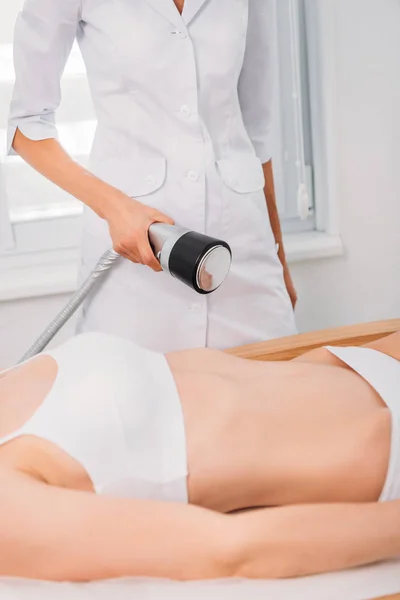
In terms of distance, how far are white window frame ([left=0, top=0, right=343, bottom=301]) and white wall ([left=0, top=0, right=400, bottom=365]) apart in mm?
36

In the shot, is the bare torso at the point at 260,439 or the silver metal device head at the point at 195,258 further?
the silver metal device head at the point at 195,258

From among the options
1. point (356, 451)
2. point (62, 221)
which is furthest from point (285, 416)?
point (62, 221)

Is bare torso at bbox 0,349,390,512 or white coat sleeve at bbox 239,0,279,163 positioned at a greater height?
white coat sleeve at bbox 239,0,279,163

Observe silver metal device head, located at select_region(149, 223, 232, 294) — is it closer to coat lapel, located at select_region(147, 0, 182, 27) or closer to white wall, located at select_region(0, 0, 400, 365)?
coat lapel, located at select_region(147, 0, 182, 27)

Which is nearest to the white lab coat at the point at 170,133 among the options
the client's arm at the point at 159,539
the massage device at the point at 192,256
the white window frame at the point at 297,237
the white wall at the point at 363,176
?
the massage device at the point at 192,256

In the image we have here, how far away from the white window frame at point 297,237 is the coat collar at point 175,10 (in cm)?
102

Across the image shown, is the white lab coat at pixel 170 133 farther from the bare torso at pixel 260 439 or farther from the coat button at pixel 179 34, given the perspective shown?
the bare torso at pixel 260 439

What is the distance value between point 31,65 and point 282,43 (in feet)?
3.98

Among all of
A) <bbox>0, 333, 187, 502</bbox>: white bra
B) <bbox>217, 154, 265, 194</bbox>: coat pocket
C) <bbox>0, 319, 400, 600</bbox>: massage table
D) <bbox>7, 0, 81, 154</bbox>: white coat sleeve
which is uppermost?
<bbox>7, 0, 81, 154</bbox>: white coat sleeve

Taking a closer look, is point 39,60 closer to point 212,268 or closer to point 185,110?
point 185,110

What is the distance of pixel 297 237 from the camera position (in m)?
2.48

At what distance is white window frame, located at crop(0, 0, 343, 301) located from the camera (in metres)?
2.29

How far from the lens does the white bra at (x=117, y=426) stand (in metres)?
0.93

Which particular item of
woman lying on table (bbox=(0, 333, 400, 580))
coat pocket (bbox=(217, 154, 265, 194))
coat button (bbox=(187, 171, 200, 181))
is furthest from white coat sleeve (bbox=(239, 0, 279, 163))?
woman lying on table (bbox=(0, 333, 400, 580))
